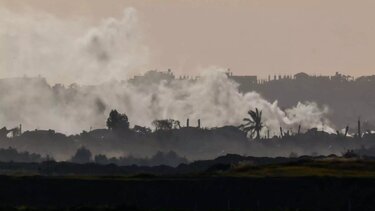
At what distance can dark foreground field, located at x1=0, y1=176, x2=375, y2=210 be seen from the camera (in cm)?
13712

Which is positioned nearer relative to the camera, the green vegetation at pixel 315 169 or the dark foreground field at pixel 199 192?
the dark foreground field at pixel 199 192

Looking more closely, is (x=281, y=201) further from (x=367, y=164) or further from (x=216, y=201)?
(x=367, y=164)

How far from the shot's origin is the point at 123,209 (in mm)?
110312

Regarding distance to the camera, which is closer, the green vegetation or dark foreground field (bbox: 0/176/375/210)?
dark foreground field (bbox: 0/176/375/210)

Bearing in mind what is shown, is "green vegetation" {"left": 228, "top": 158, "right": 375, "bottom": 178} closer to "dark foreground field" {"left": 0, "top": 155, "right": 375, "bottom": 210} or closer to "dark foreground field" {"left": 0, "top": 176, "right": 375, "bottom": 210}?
"dark foreground field" {"left": 0, "top": 155, "right": 375, "bottom": 210}

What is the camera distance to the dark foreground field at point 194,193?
137125 mm

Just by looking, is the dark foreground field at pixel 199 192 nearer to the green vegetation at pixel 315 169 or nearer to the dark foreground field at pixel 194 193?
the dark foreground field at pixel 194 193

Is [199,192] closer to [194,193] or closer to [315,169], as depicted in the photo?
[194,193]

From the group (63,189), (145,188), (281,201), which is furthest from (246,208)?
(63,189)

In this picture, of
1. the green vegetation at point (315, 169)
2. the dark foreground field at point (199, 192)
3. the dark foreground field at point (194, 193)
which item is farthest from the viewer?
the green vegetation at point (315, 169)

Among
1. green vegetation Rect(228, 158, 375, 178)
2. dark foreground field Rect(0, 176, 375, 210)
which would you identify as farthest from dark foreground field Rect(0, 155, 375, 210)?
green vegetation Rect(228, 158, 375, 178)

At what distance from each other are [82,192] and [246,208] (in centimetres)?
2026

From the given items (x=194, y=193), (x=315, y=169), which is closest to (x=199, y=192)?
(x=194, y=193)

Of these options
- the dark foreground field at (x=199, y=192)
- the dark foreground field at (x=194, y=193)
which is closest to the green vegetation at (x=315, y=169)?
the dark foreground field at (x=199, y=192)
